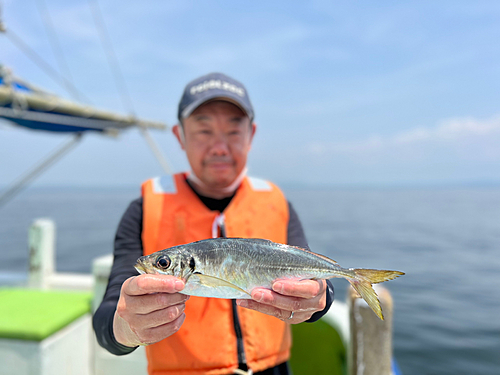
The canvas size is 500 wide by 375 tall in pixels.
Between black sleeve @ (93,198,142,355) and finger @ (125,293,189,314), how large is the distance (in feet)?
1.93

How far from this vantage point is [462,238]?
2711cm

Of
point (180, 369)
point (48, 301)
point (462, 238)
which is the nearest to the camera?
point (180, 369)

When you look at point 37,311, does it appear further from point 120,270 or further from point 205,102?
point 205,102

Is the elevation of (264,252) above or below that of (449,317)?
above

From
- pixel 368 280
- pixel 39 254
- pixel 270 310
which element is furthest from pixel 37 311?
pixel 368 280

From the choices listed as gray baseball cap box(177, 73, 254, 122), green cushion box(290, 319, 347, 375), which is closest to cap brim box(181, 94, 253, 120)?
gray baseball cap box(177, 73, 254, 122)

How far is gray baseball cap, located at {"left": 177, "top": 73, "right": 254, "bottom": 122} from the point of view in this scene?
2381mm

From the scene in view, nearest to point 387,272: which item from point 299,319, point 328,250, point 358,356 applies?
point 299,319

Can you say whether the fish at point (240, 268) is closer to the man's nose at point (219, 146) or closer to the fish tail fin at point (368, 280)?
the fish tail fin at point (368, 280)

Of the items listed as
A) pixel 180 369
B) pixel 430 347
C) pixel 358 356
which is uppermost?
pixel 180 369

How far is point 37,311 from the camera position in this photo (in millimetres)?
4797

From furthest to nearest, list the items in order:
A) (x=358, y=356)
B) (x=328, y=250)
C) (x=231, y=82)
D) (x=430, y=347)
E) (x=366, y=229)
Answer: (x=366, y=229) → (x=328, y=250) → (x=430, y=347) → (x=358, y=356) → (x=231, y=82)

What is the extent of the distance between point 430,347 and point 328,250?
11694 millimetres

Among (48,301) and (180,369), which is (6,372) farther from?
(180,369)
